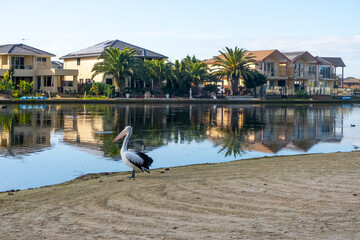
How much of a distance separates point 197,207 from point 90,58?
220 ft

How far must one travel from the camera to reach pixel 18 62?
69.2 m

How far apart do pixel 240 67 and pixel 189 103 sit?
48.8 ft

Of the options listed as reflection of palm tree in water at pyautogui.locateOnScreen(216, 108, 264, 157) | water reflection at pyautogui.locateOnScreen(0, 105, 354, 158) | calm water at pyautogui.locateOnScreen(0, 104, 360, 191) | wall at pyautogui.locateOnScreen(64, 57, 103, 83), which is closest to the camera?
calm water at pyautogui.locateOnScreen(0, 104, 360, 191)

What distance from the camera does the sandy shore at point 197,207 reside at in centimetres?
668

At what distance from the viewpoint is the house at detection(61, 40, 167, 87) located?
71.1m

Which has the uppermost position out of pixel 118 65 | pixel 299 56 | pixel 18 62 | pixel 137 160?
pixel 299 56

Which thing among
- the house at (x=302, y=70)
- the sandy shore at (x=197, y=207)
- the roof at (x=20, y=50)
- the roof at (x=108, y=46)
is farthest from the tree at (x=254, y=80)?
the sandy shore at (x=197, y=207)

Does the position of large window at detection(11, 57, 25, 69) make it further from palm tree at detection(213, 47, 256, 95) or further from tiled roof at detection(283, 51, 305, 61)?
tiled roof at detection(283, 51, 305, 61)

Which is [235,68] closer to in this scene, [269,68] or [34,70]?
[269,68]

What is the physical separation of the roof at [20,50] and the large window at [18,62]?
3.54ft

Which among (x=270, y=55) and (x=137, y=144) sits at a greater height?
(x=270, y=55)

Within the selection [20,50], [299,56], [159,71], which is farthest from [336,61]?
[20,50]

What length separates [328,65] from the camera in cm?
10044

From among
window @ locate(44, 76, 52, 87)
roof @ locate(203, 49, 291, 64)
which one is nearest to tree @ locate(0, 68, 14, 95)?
window @ locate(44, 76, 52, 87)
